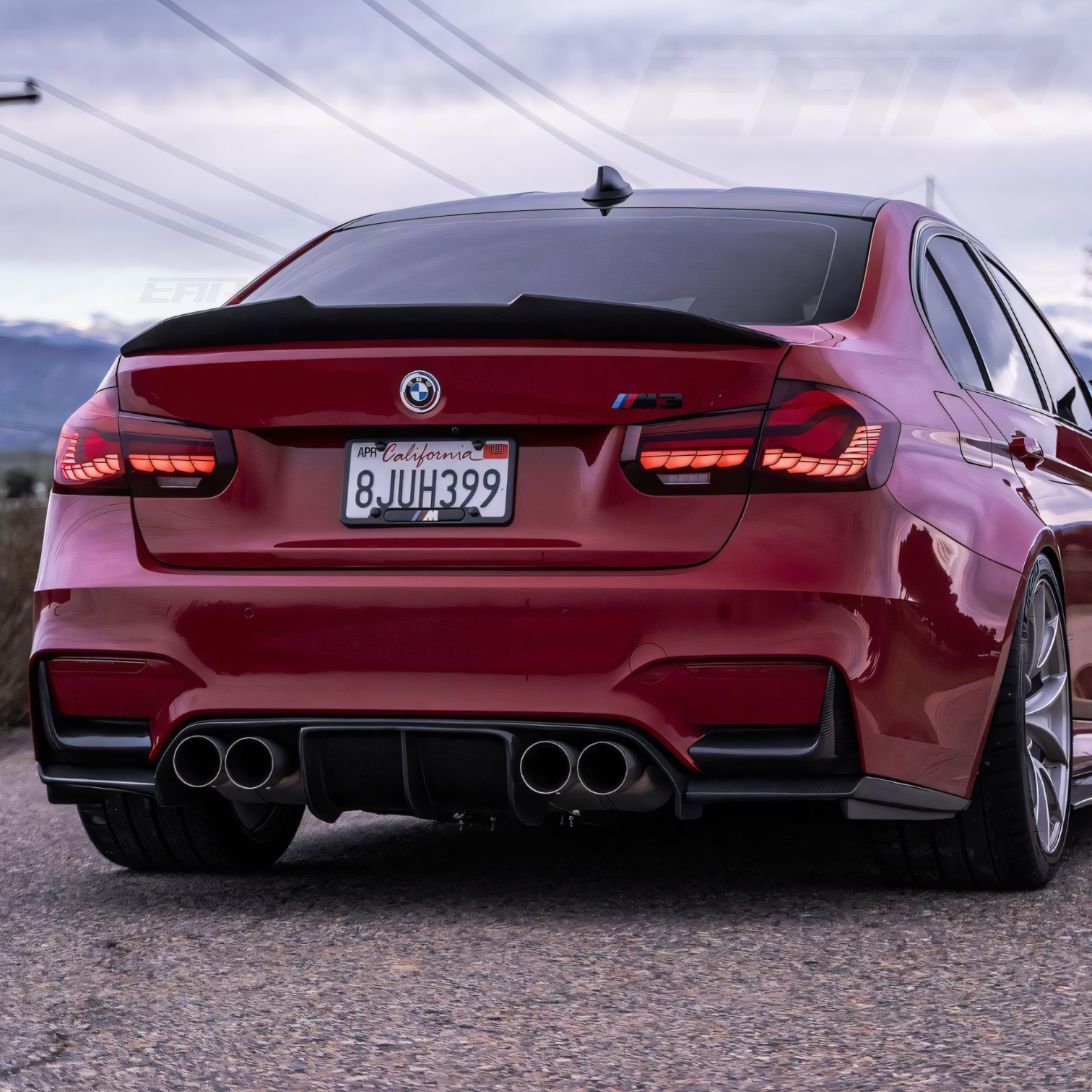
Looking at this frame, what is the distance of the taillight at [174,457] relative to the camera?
3.71 m

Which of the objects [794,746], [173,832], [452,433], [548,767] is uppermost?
[452,433]

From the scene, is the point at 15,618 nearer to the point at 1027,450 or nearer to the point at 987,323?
the point at 987,323

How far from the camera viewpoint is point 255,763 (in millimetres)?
3770

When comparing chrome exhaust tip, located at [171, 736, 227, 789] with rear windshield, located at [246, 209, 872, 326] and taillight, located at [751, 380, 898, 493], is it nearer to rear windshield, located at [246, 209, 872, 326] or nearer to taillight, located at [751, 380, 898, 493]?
rear windshield, located at [246, 209, 872, 326]

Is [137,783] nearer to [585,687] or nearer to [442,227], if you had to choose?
[585,687]

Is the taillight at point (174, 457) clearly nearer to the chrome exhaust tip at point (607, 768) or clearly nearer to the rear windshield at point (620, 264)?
the rear windshield at point (620, 264)

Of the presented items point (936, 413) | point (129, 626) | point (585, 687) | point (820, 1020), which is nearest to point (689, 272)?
point (936, 413)

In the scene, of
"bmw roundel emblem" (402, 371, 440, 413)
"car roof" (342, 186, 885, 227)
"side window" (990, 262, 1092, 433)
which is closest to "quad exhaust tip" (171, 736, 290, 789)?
"bmw roundel emblem" (402, 371, 440, 413)

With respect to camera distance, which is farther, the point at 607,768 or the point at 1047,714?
the point at 1047,714

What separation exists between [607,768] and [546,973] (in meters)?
0.45

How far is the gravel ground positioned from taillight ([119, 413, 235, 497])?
96 cm

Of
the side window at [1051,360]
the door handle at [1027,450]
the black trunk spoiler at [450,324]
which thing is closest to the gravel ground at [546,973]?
the door handle at [1027,450]

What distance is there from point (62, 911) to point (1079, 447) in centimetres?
314

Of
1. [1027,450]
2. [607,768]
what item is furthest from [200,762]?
[1027,450]
